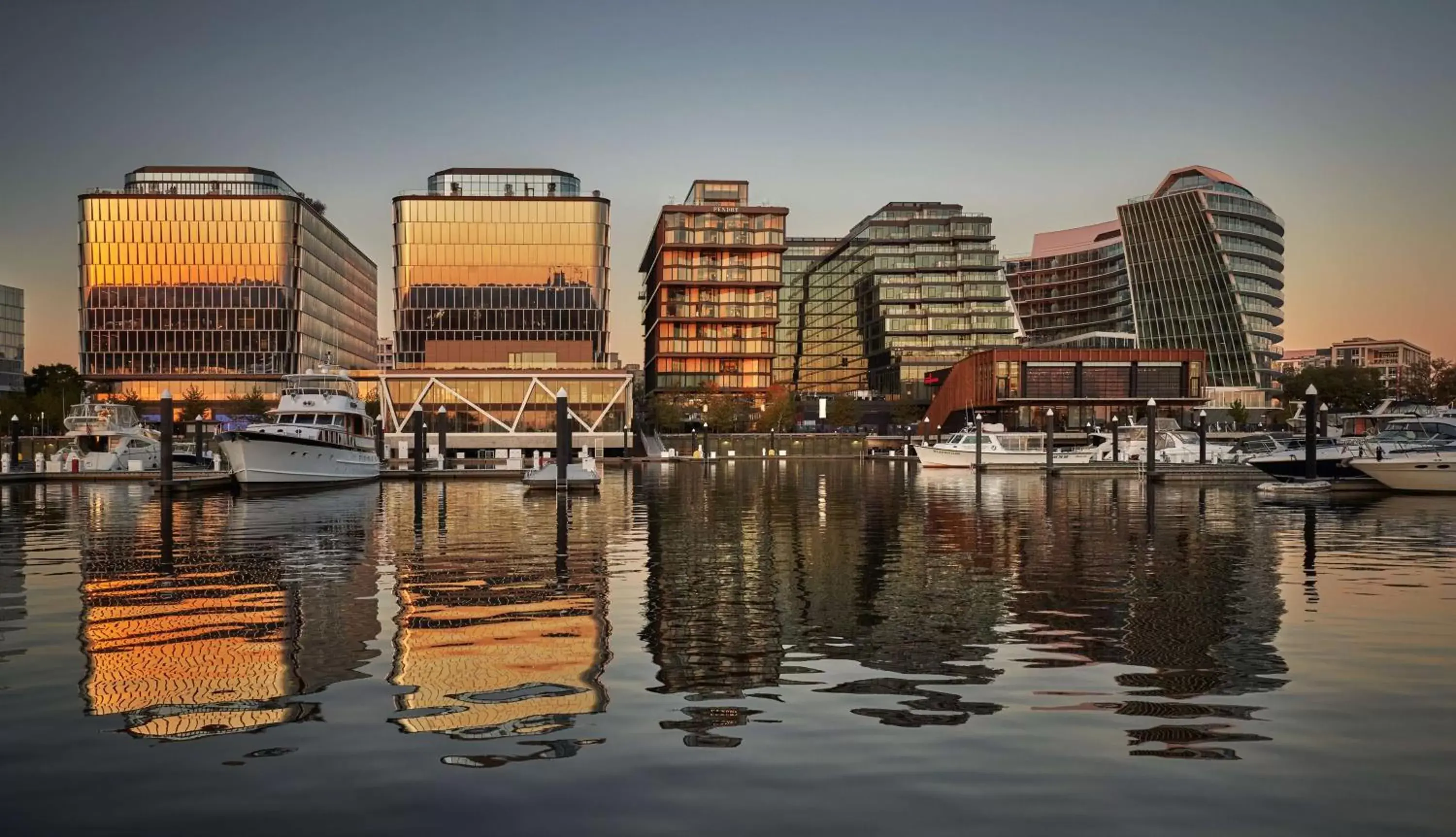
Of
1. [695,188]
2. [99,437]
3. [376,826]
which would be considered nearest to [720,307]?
[695,188]

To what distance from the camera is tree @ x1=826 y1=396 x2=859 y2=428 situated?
16675 cm

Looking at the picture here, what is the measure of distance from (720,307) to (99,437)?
112m

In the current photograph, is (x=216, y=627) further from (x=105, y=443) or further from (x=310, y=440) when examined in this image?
(x=105, y=443)

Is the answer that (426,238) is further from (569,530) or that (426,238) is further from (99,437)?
(569,530)

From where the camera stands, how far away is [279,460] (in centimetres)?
5775

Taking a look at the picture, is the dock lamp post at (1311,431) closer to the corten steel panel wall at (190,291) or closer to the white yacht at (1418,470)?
the white yacht at (1418,470)

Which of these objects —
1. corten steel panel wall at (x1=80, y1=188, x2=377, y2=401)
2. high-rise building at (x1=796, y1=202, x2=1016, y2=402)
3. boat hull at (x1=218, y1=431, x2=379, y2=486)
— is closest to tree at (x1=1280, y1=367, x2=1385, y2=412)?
high-rise building at (x1=796, y1=202, x2=1016, y2=402)

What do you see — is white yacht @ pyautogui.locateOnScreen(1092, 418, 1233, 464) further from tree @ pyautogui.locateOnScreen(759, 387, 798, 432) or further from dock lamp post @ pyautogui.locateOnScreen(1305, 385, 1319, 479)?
tree @ pyautogui.locateOnScreen(759, 387, 798, 432)

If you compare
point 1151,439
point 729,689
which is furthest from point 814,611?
point 1151,439

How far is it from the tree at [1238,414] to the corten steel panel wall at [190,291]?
443ft

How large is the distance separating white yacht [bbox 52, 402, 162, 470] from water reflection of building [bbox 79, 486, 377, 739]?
168 ft

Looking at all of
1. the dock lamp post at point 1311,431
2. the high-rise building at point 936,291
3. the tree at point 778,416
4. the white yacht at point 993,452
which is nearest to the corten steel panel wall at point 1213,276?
the high-rise building at point 936,291

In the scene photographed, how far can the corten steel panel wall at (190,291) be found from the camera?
145 metres

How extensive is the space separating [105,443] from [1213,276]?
16259 centimetres
